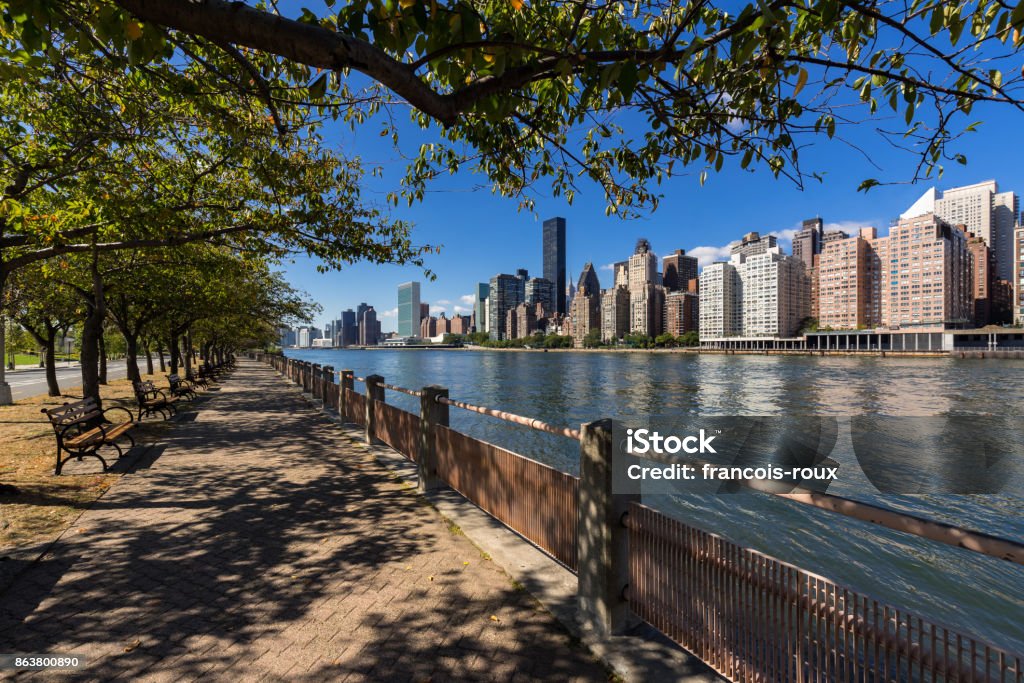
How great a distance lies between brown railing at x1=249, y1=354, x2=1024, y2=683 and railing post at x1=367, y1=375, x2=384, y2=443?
20.1 feet

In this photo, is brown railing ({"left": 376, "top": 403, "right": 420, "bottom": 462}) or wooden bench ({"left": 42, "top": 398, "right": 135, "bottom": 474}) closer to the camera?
wooden bench ({"left": 42, "top": 398, "right": 135, "bottom": 474})

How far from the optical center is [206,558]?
461 cm

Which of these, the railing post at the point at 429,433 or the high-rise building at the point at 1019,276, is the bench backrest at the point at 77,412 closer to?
the railing post at the point at 429,433

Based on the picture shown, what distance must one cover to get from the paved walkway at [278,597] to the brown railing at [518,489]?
47 cm

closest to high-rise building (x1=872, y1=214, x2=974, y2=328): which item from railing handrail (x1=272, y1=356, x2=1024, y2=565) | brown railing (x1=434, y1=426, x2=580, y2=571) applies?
brown railing (x1=434, y1=426, x2=580, y2=571)

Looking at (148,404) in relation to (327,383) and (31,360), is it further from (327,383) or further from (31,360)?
(31,360)

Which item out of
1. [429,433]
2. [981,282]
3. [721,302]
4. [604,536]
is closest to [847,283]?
[721,302]

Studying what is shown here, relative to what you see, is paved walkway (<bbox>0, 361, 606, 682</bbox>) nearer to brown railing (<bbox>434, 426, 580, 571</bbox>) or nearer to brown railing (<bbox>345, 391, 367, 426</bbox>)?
brown railing (<bbox>434, 426, 580, 571</bbox>)

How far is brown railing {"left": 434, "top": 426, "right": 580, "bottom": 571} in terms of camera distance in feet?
13.1

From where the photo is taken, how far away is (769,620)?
2.53 metres

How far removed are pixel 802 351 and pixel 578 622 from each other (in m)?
172

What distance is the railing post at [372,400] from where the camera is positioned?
975 cm

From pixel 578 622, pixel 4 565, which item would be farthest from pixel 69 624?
pixel 578 622

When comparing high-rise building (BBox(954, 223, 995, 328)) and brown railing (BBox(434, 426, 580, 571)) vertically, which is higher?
high-rise building (BBox(954, 223, 995, 328))
